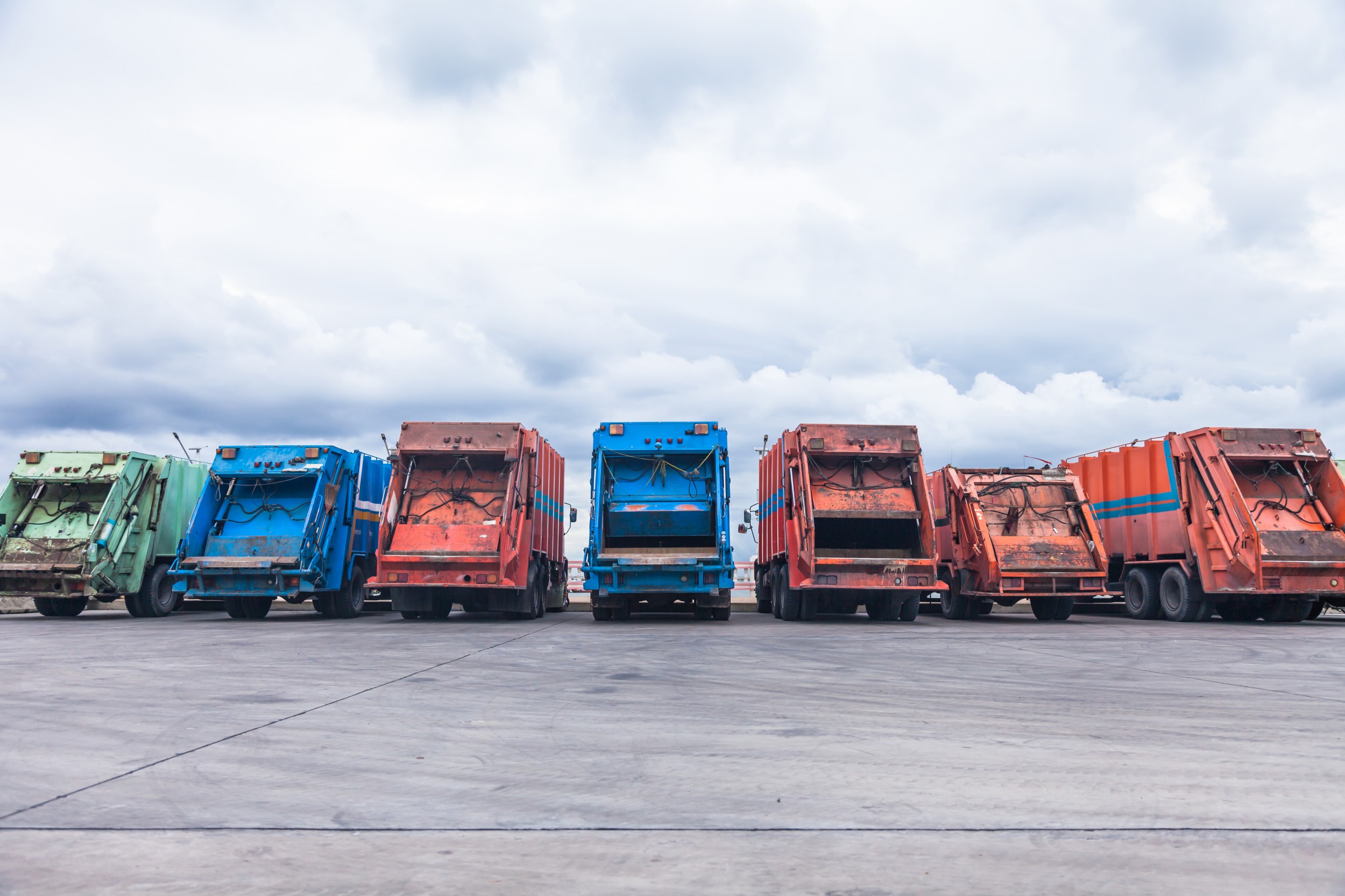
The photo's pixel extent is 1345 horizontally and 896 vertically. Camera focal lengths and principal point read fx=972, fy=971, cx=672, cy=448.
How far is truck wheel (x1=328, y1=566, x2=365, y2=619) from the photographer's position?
17578 mm

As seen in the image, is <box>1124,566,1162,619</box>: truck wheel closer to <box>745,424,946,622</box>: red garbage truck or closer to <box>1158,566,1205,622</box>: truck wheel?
<box>1158,566,1205,622</box>: truck wheel

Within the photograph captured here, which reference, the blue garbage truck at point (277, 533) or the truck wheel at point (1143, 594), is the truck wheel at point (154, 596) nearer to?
the blue garbage truck at point (277, 533)

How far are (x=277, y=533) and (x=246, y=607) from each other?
1.76 meters

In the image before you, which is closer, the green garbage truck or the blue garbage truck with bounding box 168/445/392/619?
the blue garbage truck with bounding box 168/445/392/619

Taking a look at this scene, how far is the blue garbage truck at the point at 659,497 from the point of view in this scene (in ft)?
52.2

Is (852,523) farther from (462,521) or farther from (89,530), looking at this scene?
(89,530)

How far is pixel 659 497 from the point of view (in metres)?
16.8

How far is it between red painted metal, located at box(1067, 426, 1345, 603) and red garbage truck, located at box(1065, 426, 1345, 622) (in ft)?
0.06

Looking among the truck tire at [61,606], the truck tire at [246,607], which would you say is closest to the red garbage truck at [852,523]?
the truck tire at [246,607]

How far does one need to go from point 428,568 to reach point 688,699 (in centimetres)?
954

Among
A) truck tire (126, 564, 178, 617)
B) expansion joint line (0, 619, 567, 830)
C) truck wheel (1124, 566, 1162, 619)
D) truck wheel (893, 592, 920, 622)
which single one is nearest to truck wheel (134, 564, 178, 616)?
truck tire (126, 564, 178, 617)

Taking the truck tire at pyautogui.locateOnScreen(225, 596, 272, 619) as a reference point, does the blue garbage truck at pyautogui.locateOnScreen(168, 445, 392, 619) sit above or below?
above

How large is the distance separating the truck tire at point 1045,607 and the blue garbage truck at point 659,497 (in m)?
6.02

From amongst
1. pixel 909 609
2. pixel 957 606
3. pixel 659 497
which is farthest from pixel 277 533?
pixel 957 606
